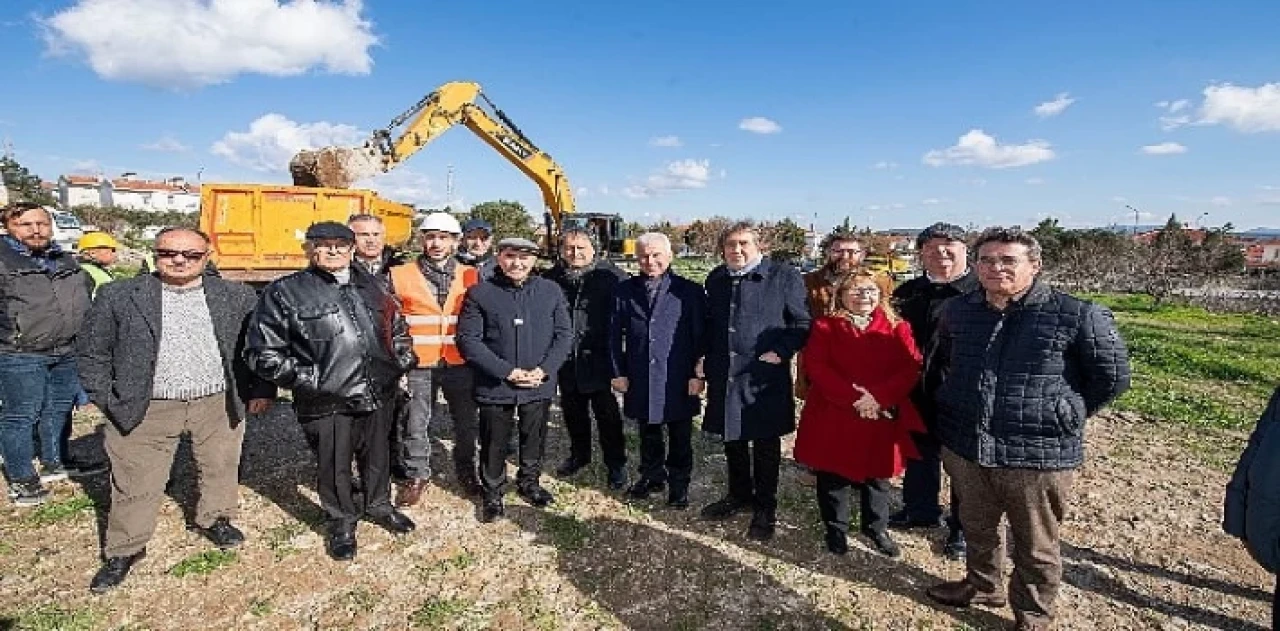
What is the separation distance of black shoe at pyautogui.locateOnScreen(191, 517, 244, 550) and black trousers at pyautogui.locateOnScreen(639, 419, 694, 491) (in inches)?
103

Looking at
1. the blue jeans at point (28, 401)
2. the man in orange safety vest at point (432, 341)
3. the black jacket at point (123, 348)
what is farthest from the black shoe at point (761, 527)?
the blue jeans at point (28, 401)

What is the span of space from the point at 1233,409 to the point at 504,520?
27.3ft

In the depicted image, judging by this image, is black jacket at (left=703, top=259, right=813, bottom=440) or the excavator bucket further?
the excavator bucket

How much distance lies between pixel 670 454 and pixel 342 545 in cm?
220

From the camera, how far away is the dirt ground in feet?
10.3

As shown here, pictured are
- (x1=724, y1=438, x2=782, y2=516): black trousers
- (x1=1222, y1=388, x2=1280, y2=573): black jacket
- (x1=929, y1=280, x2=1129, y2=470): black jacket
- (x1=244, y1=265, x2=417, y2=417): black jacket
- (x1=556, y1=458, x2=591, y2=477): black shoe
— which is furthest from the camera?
(x1=556, y1=458, x2=591, y2=477): black shoe

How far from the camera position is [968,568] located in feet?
10.5

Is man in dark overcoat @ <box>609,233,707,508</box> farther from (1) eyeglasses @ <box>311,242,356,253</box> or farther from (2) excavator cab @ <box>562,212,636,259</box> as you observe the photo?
(2) excavator cab @ <box>562,212,636,259</box>

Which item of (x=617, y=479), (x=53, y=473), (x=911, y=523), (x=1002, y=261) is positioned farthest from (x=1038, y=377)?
(x=53, y=473)

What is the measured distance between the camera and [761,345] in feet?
12.4

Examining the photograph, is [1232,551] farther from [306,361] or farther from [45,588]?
[45,588]

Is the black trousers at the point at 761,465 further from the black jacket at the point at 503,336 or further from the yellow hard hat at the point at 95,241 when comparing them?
the yellow hard hat at the point at 95,241

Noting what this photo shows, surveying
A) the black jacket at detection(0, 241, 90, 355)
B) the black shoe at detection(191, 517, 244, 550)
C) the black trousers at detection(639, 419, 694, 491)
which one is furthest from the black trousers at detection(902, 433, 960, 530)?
the black jacket at detection(0, 241, 90, 355)

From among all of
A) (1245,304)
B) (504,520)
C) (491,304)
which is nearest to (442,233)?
(491,304)
